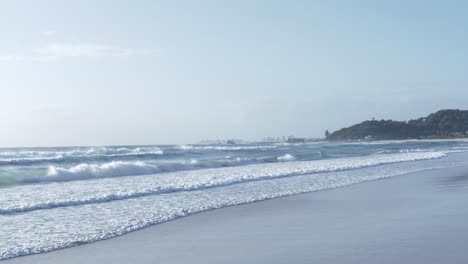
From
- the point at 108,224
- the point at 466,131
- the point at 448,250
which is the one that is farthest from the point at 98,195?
the point at 466,131

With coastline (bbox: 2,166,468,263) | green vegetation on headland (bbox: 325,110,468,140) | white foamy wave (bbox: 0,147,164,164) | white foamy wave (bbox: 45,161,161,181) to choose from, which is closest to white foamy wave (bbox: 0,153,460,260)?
coastline (bbox: 2,166,468,263)

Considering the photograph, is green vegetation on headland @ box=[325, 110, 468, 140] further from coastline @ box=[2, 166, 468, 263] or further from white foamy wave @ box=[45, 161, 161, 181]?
coastline @ box=[2, 166, 468, 263]

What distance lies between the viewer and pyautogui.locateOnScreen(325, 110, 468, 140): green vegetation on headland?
4771 inches

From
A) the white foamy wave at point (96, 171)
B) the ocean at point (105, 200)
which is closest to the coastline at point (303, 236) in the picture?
the ocean at point (105, 200)

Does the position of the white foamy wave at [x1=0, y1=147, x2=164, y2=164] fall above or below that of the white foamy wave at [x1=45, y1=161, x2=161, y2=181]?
above

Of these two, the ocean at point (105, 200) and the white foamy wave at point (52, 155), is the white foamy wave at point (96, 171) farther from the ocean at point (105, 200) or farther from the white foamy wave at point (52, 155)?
the white foamy wave at point (52, 155)

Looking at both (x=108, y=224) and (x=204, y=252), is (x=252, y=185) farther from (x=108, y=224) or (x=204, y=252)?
(x=204, y=252)

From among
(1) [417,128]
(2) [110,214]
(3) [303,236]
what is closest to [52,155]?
(2) [110,214]

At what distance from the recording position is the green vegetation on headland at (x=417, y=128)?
12119 cm

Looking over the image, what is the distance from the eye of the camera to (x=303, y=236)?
32.1 ft

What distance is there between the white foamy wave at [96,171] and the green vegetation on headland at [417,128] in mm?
98439

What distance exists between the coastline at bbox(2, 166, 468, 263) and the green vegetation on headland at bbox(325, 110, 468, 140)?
110182 millimetres

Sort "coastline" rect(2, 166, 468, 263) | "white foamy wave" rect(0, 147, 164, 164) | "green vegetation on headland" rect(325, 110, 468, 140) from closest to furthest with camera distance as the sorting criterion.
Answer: "coastline" rect(2, 166, 468, 263) < "white foamy wave" rect(0, 147, 164, 164) < "green vegetation on headland" rect(325, 110, 468, 140)

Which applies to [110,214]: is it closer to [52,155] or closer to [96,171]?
[96,171]
